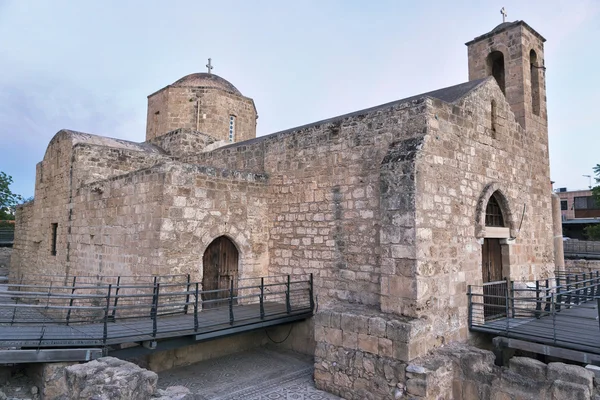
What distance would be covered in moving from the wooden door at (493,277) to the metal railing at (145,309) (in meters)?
3.52

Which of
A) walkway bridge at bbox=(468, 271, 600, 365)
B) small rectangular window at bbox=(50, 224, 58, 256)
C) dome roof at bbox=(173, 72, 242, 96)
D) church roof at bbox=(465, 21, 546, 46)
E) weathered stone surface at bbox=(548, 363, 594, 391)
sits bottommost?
weathered stone surface at bbox=(548, 363, 594, 391)

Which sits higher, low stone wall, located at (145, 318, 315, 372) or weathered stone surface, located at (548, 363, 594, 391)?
weathered stone surface, located at (548, 363, 594, 391)

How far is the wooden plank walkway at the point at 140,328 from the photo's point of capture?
5.05 m

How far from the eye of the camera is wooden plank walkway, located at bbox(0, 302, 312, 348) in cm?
505

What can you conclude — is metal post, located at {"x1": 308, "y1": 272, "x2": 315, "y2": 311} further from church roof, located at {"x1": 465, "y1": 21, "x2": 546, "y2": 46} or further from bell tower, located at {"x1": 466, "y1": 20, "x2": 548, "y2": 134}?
church roof, located at {"x1": 465, "y1": 21, "x2": 546, "y2": 46}

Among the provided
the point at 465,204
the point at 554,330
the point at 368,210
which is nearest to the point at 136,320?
the point at 368,210

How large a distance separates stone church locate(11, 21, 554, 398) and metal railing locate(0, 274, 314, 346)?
36cm

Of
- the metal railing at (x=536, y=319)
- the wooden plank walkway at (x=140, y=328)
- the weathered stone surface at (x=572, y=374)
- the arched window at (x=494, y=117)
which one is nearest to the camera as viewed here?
the weathered stone surface at (x=572, y=374)

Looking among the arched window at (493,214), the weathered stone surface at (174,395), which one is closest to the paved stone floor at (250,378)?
the weathered stone surface at (174,395)

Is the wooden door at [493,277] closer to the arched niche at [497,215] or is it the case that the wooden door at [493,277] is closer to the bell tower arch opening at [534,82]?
the arched niche at [497,215]

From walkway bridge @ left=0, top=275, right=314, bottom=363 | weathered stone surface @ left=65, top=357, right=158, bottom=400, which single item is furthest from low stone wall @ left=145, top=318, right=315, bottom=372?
weathered stone surface @ left=65, top=357, right=158, bottom=400

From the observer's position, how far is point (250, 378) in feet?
23.3

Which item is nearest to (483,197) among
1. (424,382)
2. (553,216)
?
(424,382)

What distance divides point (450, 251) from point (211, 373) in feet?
15.8
